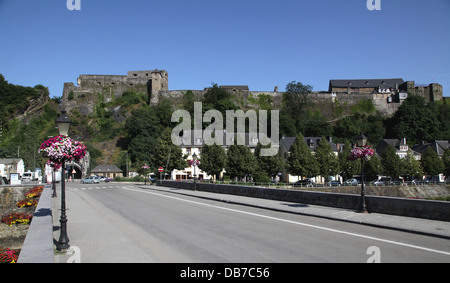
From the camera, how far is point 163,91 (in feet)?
343

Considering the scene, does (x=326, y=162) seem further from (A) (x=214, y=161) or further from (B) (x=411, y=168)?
(A) (x=214, y=161)

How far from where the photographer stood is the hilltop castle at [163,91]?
341 feet

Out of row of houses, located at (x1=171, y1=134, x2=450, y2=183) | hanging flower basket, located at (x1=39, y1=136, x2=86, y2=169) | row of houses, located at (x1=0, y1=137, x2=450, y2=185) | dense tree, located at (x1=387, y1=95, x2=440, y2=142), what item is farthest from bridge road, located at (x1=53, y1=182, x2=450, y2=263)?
dense tree, located at (x1=387, y1=95, x2=440, y2=142)

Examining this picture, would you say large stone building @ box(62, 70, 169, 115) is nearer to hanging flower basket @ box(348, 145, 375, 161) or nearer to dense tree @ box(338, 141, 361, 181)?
dense tree @ box(338, 141, 361, 181)

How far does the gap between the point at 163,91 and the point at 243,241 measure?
324 ft

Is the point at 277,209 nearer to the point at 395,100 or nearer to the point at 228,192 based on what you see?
the point at 228,192

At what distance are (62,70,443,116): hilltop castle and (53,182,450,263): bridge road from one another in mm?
92817

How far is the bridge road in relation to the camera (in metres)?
7.98

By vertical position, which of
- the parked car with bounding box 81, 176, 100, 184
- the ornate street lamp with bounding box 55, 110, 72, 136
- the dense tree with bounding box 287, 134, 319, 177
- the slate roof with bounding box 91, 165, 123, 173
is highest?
the ornate street lamp with bounding box 55, 110, 72, 136

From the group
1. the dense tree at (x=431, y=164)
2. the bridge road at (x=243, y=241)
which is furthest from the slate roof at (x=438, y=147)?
the bridge road at (x=243, y=241)

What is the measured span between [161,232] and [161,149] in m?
51.8

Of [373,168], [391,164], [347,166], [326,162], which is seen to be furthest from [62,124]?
[391,164]

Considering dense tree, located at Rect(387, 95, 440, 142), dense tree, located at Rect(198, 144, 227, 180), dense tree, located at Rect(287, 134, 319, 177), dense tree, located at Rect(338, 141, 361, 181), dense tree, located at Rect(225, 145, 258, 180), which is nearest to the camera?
dense tree, located at Rect(225, 145, 258, 180)

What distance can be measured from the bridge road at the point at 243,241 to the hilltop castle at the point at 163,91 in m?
92.8
